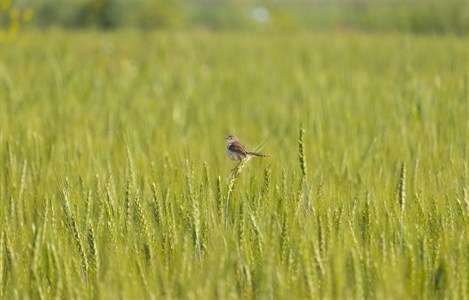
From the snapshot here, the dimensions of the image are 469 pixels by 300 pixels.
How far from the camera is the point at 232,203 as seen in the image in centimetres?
168

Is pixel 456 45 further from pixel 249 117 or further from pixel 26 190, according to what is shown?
pixel 26 190

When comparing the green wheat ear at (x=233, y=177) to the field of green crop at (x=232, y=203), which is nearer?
the field of green crop at (x=232, y=203)

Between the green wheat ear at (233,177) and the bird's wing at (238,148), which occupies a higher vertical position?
the bird's wing at (238,148)

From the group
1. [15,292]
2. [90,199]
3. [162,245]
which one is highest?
[90,199]

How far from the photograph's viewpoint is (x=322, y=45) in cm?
760

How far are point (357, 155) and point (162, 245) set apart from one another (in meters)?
1.05

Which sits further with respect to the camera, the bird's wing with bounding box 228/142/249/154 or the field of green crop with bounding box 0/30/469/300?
the bird's wing with bounding box 228/142/249/154

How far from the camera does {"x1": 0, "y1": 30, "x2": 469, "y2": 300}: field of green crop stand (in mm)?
1322

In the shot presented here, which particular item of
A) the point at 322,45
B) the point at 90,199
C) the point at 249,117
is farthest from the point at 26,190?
the point at 322,45

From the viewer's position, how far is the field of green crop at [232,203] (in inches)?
52.1

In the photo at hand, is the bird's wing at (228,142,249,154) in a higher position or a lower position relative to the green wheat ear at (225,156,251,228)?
higher

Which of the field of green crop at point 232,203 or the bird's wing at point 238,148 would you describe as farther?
the bird's wing at point 238,148

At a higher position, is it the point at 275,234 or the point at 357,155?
the point at 357,155

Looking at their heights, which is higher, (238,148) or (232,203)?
(238,148)
